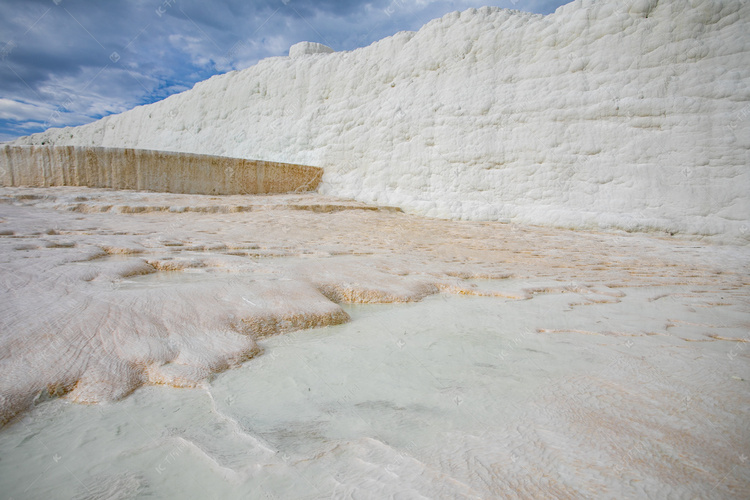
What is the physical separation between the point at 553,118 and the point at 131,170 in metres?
6.82

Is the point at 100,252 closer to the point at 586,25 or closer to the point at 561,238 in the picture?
the point at 561,238

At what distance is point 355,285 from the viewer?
2.32 metres

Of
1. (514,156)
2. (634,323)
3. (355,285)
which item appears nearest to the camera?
(634,323)

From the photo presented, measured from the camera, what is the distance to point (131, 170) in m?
6.39

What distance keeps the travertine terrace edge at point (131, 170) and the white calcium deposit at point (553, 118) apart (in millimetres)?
1845

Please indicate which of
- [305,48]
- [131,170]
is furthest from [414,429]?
[305,48]

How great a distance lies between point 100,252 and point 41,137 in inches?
793

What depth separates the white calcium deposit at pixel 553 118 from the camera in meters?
5.11

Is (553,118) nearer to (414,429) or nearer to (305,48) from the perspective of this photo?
(414,429)

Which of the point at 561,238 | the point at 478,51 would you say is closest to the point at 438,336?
the point at 561,238

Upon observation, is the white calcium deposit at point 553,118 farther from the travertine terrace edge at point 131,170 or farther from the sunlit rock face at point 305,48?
the sunlit rock face at point 305,48

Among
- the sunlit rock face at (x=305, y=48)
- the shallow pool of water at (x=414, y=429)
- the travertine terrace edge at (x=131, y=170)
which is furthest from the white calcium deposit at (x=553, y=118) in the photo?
the shallow pool of water at (x=414, y=429)

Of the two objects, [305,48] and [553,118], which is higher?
[305,48]

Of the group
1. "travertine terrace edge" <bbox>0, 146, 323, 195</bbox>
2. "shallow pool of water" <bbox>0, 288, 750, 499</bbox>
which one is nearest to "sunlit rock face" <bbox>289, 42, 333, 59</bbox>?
"travertine terrace edge" <bbox>0, 146, 323, 195</bbox>
